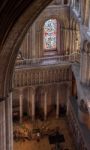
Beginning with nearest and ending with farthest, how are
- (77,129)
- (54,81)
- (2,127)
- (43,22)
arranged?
1. (2,127)
2. (77,129)
3. (43,22)
4. (54,81)

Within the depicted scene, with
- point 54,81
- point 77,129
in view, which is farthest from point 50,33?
point 77,129

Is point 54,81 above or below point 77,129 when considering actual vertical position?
above

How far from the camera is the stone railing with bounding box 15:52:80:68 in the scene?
821 inches

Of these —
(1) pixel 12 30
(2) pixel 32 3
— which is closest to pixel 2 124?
(1) pixel 12 30

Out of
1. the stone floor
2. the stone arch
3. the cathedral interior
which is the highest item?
the stone arch

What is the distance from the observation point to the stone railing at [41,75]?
20.8 metres

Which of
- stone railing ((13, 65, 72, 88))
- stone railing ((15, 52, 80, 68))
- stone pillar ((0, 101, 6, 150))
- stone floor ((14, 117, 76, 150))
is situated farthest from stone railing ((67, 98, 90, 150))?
stone pillar ((0, 101, 6, 150))

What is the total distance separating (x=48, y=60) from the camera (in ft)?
70.2

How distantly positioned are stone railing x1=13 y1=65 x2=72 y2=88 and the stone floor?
2004 millimetres

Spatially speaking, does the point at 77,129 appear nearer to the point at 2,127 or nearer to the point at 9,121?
the point at 9,121

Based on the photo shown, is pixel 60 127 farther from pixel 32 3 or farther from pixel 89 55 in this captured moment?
pixel 32 3

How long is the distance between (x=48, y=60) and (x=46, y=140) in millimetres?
3600

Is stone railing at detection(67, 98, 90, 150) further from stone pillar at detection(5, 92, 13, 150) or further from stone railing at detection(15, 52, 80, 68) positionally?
stone pillar at detection(5, 92, 13, 150)

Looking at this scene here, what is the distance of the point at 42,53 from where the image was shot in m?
21.3
